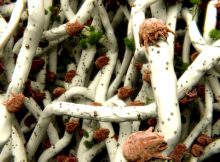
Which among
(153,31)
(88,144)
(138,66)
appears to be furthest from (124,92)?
(153,31)

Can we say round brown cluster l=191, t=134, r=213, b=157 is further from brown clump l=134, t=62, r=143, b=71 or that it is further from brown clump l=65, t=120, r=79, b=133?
brown clump l=65, t=120, r=79, b=133

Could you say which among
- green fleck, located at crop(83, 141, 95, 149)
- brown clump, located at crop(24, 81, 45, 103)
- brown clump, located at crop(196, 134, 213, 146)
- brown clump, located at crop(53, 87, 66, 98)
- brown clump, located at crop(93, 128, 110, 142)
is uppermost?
brown clump, located at crop(24, 81, 45, 103)

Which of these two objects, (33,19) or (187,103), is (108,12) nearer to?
(33,19)

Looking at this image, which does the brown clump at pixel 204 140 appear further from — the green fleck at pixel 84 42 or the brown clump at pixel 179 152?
the green fleck at pixel 84 42

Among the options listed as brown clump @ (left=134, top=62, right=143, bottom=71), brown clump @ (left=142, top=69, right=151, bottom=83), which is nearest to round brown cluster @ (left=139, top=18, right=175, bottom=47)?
brown clump @ (left=142, top=69, right=151, bottom=83)

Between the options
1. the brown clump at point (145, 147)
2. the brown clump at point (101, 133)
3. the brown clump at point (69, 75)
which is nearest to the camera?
the brown clump at point (145, 147)

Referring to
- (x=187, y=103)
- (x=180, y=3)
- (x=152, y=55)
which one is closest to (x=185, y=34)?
(x=180, y=3)

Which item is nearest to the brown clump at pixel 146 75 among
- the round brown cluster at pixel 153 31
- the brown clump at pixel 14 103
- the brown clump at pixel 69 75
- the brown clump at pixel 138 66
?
the brown clump at pixel 138 66

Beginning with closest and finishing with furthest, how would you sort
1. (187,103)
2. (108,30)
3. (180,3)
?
(187,103) < (180,3) < (108,30)
